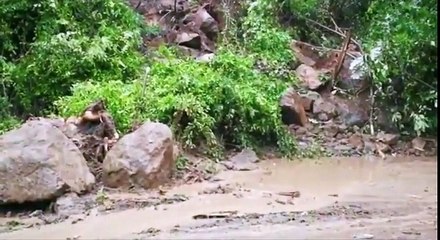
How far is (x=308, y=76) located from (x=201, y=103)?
238 centimetres

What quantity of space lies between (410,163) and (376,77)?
1.37 metres

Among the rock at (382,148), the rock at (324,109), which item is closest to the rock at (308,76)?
the rock at (324,109)

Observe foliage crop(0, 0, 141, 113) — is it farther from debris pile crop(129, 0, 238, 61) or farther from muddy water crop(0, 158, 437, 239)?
muddy water crop(0, 158, 437, 239)

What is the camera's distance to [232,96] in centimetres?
781

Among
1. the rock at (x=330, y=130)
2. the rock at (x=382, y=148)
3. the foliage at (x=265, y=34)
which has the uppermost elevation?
the foliage at (x=265, y=34)

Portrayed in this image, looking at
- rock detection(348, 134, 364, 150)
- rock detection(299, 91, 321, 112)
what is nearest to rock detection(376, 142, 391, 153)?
rock detection(348, 134, 364, 150)

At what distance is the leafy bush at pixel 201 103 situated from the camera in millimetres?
7430

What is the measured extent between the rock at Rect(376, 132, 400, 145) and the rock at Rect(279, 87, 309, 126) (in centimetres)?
93

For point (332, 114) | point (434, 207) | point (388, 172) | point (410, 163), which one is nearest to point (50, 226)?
point (434, 207)

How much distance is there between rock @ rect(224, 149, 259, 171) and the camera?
284 inches

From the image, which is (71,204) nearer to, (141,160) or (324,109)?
(141,160)

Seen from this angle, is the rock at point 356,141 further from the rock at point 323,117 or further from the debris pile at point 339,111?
the rock at point 323,117

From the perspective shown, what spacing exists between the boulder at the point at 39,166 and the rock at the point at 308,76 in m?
3.90

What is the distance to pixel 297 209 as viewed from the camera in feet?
18.2
